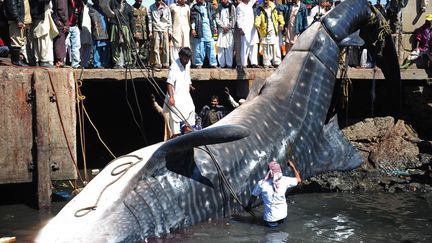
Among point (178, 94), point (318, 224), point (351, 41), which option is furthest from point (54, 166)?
point (351, 41)

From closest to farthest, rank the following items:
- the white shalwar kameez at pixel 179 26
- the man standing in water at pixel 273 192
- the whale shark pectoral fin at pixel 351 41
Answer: the man standing in water at pixel 273 192
the whale shark pectoral fin at pixel 351 41
the white shalwar kameez at pixel 179 26

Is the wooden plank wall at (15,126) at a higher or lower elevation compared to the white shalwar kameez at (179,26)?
lower

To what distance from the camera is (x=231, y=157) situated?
9.30m

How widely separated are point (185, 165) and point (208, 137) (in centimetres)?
102

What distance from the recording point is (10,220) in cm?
932


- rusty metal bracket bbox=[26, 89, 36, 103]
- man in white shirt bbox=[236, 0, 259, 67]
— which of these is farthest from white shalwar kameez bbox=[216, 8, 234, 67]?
rusty metal bracket bbox=[26, 89, 36, 103]

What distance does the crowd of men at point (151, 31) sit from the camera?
1179cm

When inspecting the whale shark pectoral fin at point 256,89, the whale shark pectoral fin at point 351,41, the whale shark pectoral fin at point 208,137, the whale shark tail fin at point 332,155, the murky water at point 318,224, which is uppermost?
the whale shark pectoral fin at point 351,41

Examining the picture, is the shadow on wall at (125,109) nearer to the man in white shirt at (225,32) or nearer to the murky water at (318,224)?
the man in white shirt at (225,32)

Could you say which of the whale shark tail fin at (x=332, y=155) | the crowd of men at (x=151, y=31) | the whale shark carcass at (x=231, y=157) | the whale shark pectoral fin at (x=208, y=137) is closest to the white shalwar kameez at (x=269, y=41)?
the crowd of men at (x=151, y=31)

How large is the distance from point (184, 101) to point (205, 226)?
316 cm

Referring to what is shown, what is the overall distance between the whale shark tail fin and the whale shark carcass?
18 millimetres

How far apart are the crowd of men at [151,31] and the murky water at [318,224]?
3393 mm

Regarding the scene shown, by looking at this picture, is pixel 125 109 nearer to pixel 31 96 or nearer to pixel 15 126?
pixel 31 96
